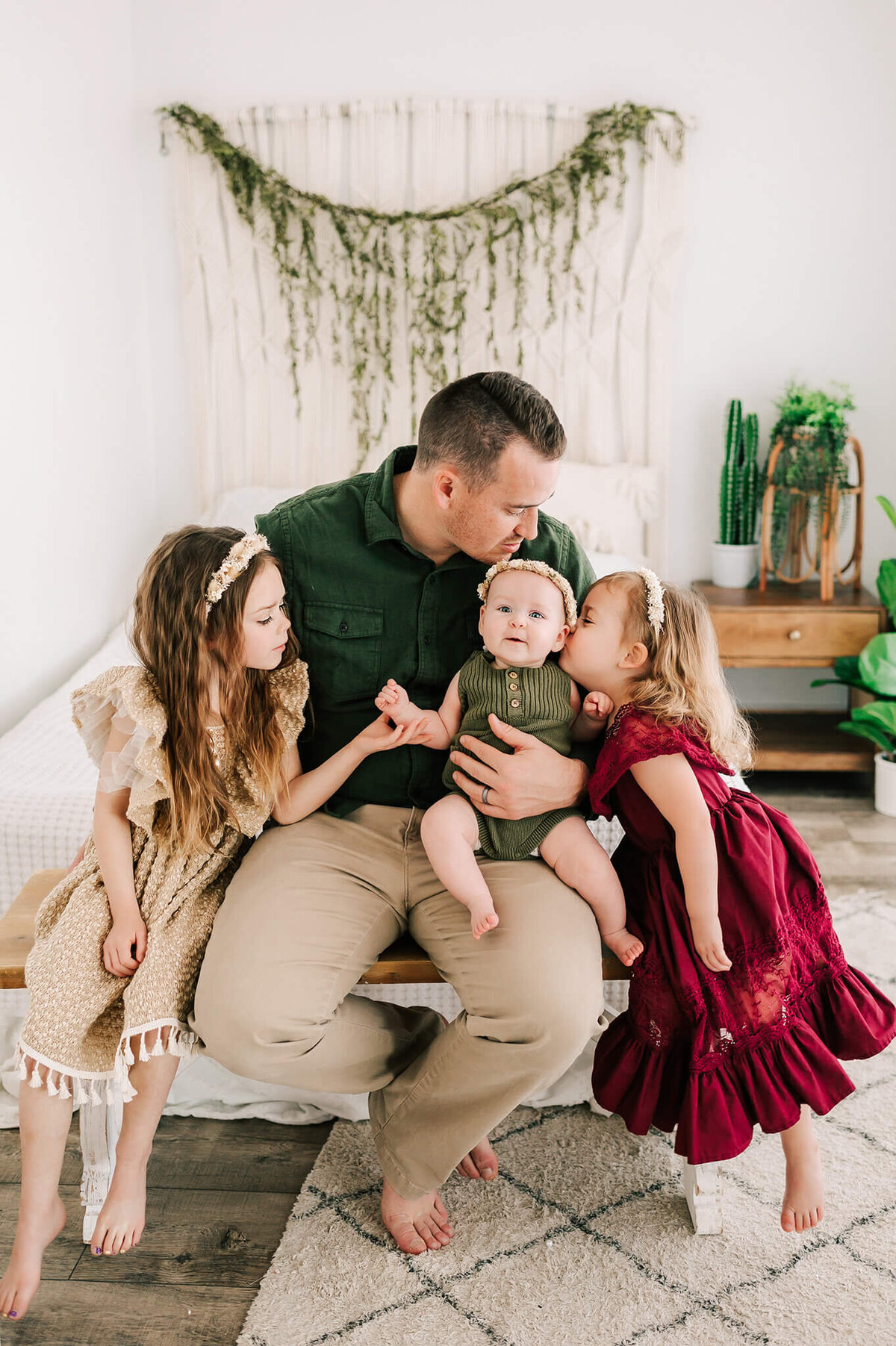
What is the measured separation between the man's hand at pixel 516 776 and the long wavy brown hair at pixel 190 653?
0.35 m

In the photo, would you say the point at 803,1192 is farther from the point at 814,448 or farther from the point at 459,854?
the point at 814,448

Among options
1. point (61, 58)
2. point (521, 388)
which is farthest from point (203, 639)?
point (61, 58)

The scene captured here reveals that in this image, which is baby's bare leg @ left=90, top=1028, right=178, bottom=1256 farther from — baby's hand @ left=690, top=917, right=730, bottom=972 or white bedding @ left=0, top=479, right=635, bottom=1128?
baby's hand @ left=690, top=917, right=730, bottom=972

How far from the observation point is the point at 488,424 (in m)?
1.57

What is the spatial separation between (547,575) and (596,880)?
1.44 feet

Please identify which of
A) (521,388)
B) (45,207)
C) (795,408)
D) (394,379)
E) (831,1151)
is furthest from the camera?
(394,379)

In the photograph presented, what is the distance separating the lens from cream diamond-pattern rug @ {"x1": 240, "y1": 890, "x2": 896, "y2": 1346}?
53.6 inches

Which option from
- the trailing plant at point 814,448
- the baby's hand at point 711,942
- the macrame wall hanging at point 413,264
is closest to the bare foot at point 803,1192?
the baby's hand at point 711,942

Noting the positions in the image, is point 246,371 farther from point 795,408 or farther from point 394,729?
point 394,729

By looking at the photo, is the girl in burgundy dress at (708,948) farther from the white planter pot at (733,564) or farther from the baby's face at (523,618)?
the white planter pot at (733,564)

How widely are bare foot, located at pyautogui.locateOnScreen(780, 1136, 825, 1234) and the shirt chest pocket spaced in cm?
90

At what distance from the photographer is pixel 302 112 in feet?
10.7

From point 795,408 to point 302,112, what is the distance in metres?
1.75

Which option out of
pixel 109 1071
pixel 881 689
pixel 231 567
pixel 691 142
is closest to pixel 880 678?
pixel 881 689
